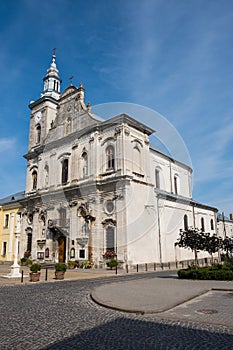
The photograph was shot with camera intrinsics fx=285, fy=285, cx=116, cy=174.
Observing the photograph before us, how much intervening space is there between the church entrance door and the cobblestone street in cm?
2263

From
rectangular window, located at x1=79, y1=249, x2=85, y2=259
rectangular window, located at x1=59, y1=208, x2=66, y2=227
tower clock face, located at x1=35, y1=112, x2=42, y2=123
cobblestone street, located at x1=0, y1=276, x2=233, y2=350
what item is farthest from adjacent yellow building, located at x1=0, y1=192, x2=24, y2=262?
cobblestone street, located at x1=0, y1=276, x2=233, y2=350

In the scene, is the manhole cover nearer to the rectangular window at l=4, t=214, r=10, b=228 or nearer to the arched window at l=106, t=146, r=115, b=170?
the arched window at l=106, t=146, r=115, b=170

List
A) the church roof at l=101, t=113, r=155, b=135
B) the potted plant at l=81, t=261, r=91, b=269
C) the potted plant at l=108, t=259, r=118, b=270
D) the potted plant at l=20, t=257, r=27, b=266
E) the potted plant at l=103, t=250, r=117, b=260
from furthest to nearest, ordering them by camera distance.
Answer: the potted plant at l=20, t=257, r=27, b=266 < the church roof at l=101, t=113, r=155, b=135 < the potted plant at l=81, t=261, r=91, b=269 < the potted plant at l=103, t=250, r=117, b=260 < the potted plant at l=108, t=259, r=118, b=270

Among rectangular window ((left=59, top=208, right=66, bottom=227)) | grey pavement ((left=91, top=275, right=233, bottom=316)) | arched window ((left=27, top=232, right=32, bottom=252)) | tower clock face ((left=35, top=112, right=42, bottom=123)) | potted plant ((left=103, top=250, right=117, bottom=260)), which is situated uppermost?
tower clock face ((left=35, top=112, right=42, bottom=123))

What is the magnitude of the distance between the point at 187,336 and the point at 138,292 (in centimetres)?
583

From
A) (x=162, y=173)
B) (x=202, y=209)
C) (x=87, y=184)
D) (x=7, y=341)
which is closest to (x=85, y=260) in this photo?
(x=87, y=184)

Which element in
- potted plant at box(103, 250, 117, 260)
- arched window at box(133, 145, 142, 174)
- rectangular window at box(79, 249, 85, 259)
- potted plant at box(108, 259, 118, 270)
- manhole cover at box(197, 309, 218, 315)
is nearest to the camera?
manhole cover at box(197, 309, 218, 315)

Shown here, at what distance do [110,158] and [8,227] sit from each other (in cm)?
2146

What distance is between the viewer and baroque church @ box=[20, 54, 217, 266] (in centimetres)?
2750

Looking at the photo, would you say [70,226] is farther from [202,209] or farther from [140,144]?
[202,209]

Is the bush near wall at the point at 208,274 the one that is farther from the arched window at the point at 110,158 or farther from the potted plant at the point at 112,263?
the arched window at the point at 110,158

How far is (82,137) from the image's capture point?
32.3m

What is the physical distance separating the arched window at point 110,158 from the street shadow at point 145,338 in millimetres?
22997

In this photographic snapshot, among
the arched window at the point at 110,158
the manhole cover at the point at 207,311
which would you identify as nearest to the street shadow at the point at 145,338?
the manhole cover at the point at 207,311
